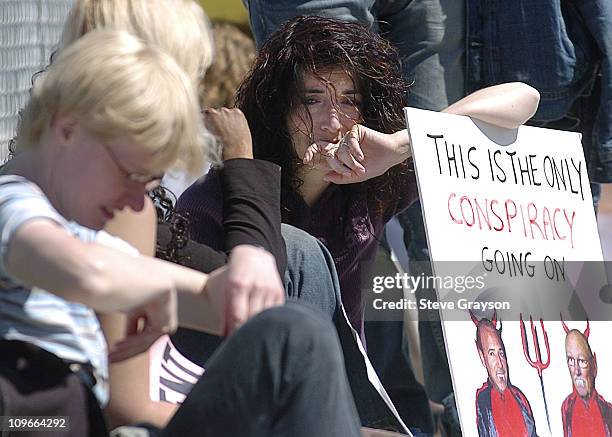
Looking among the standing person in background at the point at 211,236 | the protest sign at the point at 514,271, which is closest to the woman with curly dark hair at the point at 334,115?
the protest sign at the point at 514,271

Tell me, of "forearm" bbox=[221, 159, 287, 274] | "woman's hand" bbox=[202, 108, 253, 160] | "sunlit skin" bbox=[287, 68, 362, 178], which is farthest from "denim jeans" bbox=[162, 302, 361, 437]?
"sunlit skin" bbox=[287, 68, 362, 178]

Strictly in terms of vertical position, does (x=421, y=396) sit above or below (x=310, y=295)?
below

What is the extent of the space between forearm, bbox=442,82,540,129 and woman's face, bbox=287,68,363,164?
228 mm

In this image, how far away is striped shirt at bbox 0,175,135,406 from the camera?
1487 millimetres

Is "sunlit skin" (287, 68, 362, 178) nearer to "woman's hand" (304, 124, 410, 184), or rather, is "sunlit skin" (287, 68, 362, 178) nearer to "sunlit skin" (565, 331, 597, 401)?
"woman's hand" (304, 124, 410, 184)

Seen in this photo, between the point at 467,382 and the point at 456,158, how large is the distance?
0.47 meters

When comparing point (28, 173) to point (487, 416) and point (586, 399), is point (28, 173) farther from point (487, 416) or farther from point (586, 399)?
point (586, 399)

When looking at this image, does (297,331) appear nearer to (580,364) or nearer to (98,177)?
(98,177)

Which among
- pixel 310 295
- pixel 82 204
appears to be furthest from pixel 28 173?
pixel 310 295

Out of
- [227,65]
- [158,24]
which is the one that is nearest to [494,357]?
[158,24]

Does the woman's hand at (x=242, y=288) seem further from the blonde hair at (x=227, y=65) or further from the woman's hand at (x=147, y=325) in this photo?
the blonde hair at (x=227, y=65)

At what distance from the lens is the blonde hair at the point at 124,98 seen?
1.51 m

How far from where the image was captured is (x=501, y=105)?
267 centimetres

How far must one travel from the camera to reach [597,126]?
314 cm
